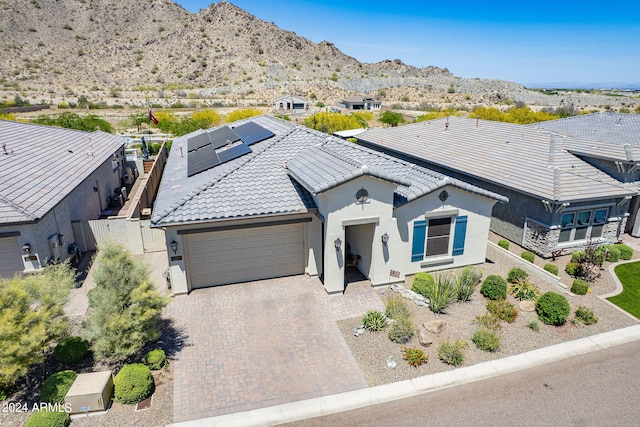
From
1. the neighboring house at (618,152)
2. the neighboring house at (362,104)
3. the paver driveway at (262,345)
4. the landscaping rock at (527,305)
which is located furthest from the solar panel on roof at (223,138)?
the neighboring house at (362,104)

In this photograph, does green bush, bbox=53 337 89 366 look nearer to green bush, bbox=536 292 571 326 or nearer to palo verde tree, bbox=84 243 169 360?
palo verde tree, bbox=84 243 169 360

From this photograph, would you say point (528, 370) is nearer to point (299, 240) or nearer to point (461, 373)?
point (461, 373)

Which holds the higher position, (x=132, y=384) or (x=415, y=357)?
(x=132, y=384)

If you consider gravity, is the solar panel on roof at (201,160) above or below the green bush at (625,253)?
above

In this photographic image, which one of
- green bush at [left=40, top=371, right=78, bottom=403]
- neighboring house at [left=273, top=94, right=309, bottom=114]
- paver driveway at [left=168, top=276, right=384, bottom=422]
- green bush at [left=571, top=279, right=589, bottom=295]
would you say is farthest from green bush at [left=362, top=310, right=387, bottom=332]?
neighboring house at [left=273, top=94, right=309, bottom=114]

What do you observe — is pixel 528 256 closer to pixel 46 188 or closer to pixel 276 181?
pixel 276 181

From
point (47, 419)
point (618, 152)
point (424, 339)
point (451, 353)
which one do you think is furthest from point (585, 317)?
point (47, 419)

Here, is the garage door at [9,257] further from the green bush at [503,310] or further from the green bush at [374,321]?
the green bush at [503,310]
